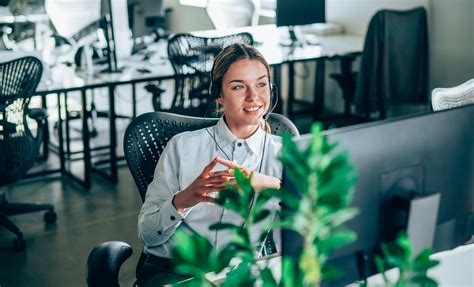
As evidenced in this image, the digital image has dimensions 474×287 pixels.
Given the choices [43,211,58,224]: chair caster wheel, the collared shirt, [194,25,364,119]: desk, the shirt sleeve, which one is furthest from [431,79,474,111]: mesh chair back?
[194,25,364,119]: desk

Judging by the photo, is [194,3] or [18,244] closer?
[18,244]

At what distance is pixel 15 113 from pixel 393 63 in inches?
109

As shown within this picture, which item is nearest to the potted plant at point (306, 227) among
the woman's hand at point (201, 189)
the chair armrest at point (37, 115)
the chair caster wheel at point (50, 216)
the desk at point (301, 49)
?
the woman's hand at point (201, 189)

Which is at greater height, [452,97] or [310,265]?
[310,265]

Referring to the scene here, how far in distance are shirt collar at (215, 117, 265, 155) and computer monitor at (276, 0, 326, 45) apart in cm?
344

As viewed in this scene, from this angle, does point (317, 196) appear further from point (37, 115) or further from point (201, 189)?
point (37, 115)

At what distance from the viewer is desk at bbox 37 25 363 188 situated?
448 centimetres

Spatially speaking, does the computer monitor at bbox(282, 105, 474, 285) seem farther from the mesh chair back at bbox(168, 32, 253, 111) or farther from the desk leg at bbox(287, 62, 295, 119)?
the desk leg at bbox(287, 62, 295, 119)

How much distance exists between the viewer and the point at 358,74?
5445 millimetres

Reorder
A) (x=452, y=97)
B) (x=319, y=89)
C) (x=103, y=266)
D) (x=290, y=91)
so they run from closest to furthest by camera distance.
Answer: (x=103, y=266), (x=452, y=97), (x=319, y=89), (x=290, y=91)

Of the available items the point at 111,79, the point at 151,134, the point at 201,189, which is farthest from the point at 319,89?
the point at 201,189

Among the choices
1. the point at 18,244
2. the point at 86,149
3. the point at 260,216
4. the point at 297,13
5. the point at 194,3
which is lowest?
the point at 18,244

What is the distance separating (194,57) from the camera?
4.61 m

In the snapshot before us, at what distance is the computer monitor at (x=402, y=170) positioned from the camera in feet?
4.50
